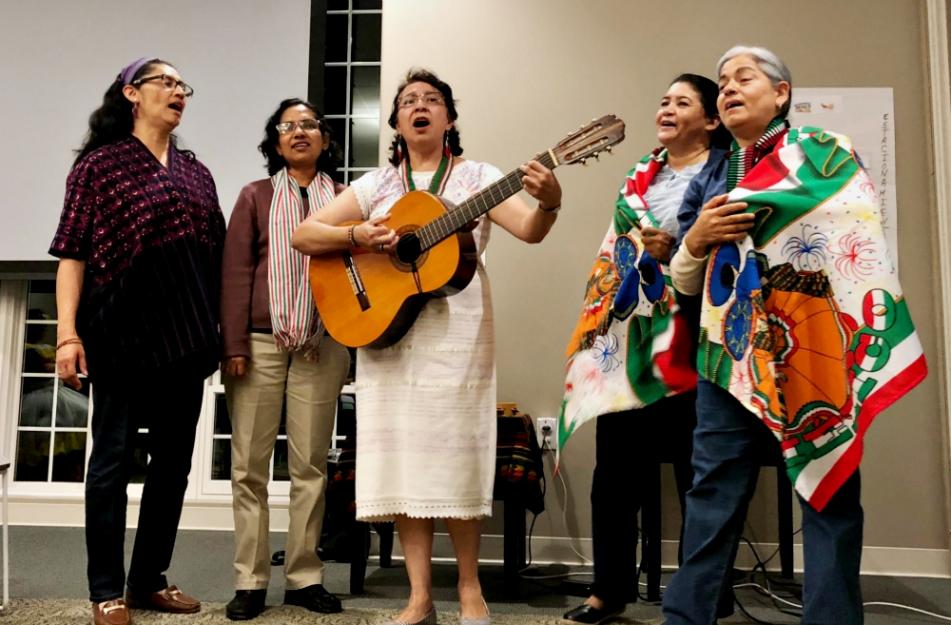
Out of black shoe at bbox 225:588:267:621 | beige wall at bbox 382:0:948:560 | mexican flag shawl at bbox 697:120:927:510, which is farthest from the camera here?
beige wall at bbox 382:0:948:560

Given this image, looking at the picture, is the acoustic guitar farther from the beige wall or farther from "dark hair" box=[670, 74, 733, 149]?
the beige wall

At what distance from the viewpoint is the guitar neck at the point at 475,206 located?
188cm

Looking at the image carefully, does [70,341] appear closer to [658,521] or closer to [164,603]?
[164,603]

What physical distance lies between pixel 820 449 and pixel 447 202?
1037 mm

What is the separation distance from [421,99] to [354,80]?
2423 mm

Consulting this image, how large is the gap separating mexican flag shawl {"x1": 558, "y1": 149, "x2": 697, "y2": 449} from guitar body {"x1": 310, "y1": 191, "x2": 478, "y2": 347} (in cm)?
42

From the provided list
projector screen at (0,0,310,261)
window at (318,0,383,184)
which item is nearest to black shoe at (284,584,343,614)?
projector screen at (0,0,310,261)

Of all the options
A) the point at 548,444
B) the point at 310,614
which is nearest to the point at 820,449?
the point at 310,614

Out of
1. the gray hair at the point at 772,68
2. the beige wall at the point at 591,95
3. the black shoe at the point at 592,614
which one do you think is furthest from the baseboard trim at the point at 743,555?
the gray hair at the point at 772,68

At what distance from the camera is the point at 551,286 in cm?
332

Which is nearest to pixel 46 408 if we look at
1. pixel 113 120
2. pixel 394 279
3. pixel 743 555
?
pixel 113 120

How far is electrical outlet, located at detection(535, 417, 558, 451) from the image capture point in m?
3.22

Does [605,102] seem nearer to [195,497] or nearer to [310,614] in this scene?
[310,614]

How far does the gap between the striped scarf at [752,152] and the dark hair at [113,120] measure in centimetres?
171
